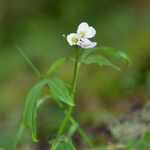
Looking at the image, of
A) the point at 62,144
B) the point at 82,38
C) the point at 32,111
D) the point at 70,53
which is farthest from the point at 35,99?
the point at 70,53

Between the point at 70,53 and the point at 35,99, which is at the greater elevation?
the point at 70,53

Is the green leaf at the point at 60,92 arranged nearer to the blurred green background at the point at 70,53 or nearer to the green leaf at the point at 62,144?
the green leaf at the point at 62,144

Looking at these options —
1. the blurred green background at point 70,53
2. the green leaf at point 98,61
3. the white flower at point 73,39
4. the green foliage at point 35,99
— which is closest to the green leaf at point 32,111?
the green foliage at point 35,99

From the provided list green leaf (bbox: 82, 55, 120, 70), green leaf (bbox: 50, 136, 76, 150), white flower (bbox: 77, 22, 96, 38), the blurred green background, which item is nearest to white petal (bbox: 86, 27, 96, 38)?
white flower (bbox: 77, 22, 96, 38)

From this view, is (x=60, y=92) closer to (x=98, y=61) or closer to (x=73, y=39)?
(x=73, y=39)

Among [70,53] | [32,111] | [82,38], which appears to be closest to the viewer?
[32,111]

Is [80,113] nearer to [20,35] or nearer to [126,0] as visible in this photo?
[20,35]

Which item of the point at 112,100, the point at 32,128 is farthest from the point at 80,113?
the point at 32,128
